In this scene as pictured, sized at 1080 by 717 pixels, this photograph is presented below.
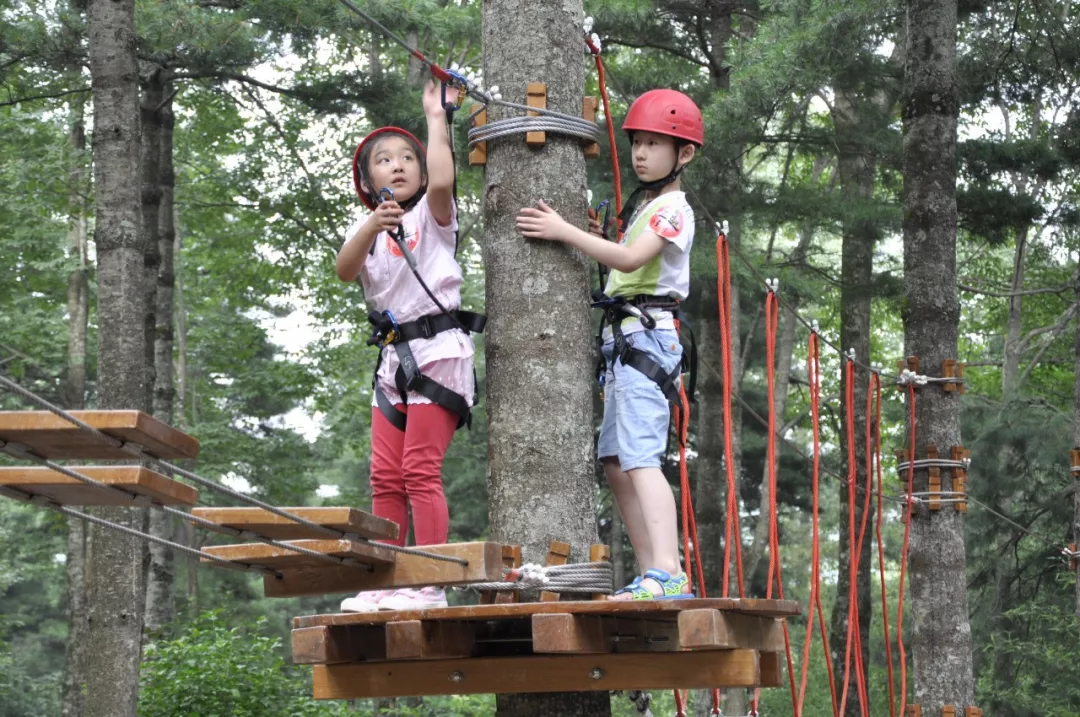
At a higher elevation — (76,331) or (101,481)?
(76,331)

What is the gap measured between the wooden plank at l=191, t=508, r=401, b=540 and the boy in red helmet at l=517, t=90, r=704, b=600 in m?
0.73

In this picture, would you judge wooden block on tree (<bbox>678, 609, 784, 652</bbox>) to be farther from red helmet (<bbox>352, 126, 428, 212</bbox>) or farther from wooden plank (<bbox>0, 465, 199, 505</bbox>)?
red helmet (<bbox>352, 126, 428, 212</bbox>)

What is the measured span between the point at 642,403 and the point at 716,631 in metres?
0.94

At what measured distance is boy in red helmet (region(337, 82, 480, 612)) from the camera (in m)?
3.80

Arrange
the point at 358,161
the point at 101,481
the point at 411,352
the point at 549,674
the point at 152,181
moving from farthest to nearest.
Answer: the point at 152,181 < the point at 358,161 < the point at 411,352 < the point at 549,674 < the point at 101,481

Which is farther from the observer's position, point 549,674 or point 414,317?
point 414,317

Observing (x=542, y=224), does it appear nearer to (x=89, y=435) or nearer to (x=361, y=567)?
(x=361, y=567)

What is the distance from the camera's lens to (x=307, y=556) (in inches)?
124

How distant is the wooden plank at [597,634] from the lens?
2.87 metres

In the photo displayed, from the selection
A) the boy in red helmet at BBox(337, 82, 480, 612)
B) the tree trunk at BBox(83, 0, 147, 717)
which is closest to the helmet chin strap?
the boy in red helmet at BBox(337, 82, 480, 612)

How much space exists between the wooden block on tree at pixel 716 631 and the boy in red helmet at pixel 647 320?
0.31 meters

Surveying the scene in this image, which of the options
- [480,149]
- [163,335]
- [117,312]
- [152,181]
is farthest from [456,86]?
[163,335]

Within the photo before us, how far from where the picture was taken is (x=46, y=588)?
2848 centimetres

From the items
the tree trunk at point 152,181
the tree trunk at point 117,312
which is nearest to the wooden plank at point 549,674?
the tree trunk at point 117,312
